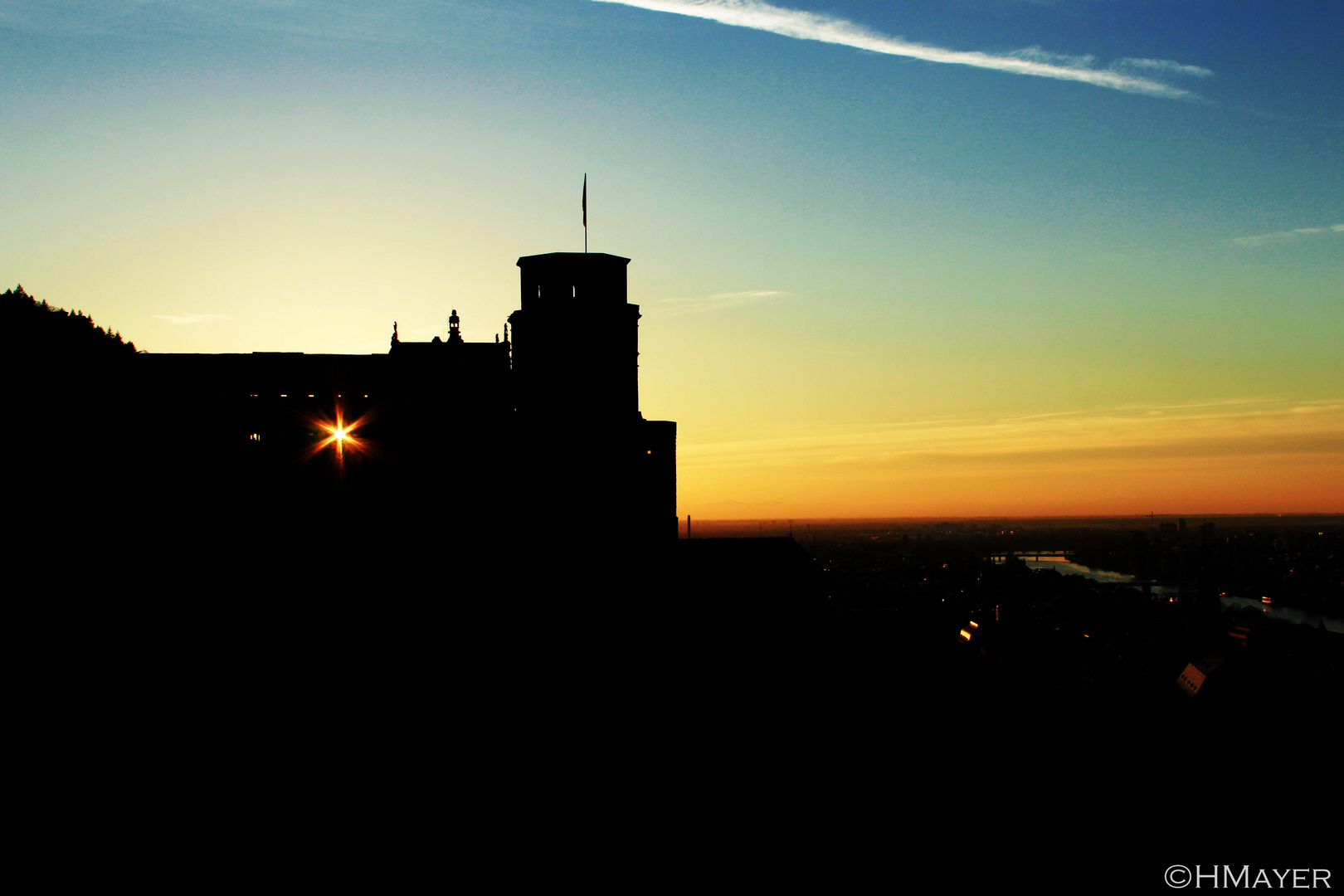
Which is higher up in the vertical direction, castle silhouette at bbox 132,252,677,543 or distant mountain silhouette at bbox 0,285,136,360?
distant mountain silhouette at bbox 0,285,136,360

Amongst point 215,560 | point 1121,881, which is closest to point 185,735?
point 215,560

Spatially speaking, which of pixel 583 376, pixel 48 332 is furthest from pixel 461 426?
pixel 48 332

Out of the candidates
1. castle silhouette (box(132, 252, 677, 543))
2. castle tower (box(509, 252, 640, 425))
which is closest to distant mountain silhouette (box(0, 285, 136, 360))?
castle silhouette (box(132, 252, 677, 543))

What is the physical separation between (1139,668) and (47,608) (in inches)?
2221

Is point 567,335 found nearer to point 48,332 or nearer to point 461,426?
point 461,426

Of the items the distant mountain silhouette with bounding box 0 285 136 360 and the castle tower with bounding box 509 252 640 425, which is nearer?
the castle tower with bounding box 509 252 640 425

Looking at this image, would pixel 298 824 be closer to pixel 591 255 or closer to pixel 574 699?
pixel 574 699

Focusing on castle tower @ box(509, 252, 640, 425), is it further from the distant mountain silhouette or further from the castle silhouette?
the distant mountain silhouette

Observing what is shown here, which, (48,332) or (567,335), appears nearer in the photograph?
(567,335)

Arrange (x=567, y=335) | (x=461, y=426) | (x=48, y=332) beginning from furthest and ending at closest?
(x=48, y=332) < (x=567, y=335) < (x=461, y=426)

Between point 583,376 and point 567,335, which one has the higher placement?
point 567,335

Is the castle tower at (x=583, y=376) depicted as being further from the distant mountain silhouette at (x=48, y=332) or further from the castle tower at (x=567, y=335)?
the distant mountain silhouette at (x=48, y=332)

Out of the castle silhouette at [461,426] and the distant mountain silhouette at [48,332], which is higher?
the distant mountain silhouette at [48,332]

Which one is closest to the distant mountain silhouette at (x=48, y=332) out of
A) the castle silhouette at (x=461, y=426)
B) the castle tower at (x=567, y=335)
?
the castle silhouette at (x=461, y=426)
